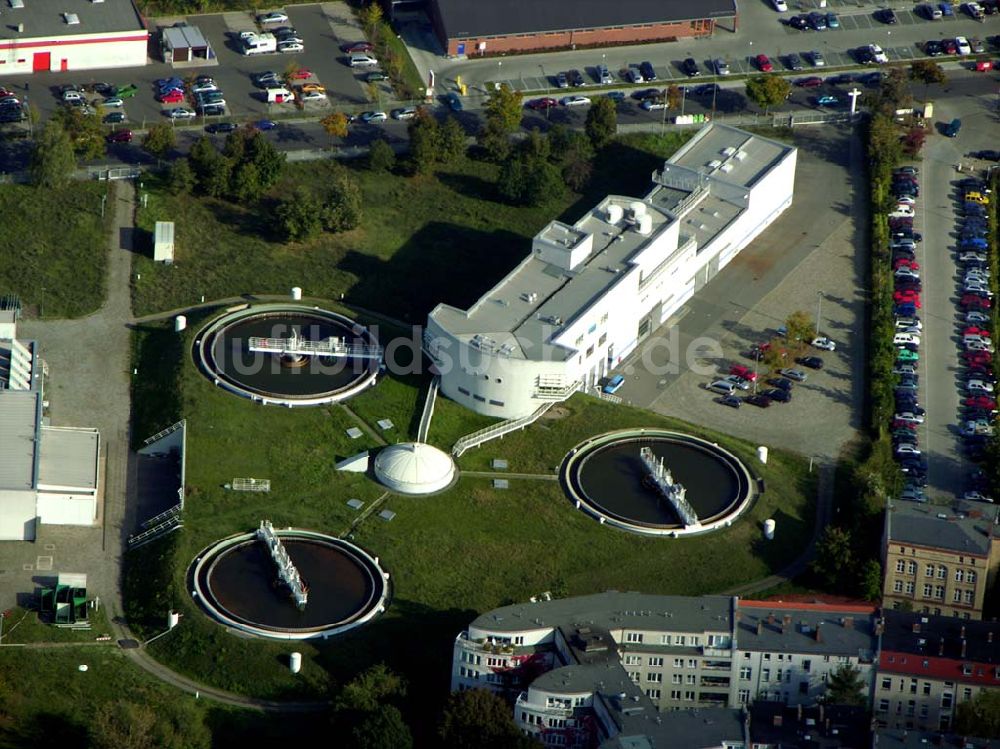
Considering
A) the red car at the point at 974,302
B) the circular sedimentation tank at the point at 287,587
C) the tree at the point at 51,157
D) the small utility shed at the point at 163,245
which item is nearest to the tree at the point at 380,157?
the small utility shed at the point at 163,245

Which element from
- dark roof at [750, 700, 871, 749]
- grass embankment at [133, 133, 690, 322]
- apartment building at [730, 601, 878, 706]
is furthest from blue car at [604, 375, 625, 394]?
dark roof at [750, 700, 871, 749]

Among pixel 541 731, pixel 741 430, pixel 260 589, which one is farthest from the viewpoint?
pixel 741 430

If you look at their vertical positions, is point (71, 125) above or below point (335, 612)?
above

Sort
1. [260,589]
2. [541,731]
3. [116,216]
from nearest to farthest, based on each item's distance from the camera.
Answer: [541,731] → [260,589] → [116,216]

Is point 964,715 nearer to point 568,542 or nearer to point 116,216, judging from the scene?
point 568,542

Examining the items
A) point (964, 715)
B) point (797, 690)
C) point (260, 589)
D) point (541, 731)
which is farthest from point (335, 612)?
point (964, 715)

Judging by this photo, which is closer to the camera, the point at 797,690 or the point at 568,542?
the point at 797,690
